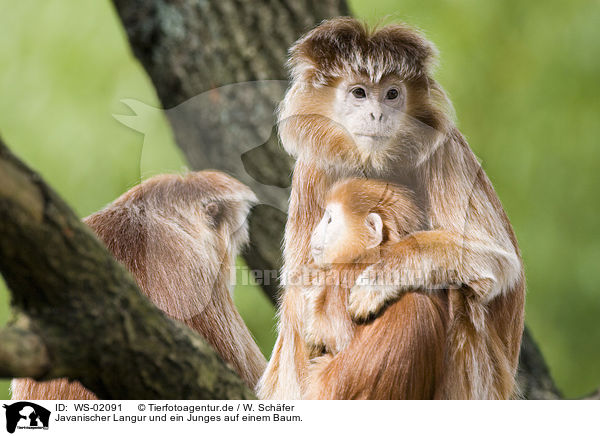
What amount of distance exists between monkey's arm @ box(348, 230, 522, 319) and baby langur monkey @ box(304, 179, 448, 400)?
0.02 meters

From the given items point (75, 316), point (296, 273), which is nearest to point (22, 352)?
point (75, 316)

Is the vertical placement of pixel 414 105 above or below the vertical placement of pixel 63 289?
above

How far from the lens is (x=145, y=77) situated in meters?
1.65

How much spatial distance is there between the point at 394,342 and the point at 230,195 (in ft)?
1.65

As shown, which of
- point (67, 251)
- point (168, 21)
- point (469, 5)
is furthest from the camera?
point (168, 21)

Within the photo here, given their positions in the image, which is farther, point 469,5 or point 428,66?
point 469,5

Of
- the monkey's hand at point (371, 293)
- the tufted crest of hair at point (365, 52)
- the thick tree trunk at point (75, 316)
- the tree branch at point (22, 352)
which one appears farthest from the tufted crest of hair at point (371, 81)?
the tree branch at point (22, 352)

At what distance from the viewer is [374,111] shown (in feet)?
3.92

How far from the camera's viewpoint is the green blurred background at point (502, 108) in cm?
155

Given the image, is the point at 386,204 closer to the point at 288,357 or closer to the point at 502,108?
the point at 288,357

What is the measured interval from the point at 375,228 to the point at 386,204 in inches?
2.0

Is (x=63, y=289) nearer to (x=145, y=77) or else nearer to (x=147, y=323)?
(x=147, y=323)

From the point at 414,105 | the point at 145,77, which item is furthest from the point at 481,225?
the point at 145,77
